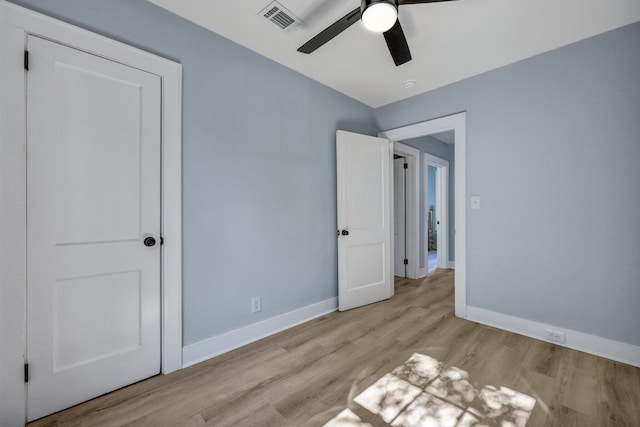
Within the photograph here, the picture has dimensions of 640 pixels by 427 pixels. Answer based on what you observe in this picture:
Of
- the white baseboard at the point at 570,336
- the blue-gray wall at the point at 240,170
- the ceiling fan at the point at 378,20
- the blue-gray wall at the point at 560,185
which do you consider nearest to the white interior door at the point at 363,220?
the blue-gray wall at the point at 240,170

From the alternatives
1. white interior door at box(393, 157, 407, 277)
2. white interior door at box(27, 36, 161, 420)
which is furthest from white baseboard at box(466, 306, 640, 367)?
white interior door at box(27, 36, 161, 420)

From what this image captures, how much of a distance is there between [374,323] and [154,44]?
3.01 metres

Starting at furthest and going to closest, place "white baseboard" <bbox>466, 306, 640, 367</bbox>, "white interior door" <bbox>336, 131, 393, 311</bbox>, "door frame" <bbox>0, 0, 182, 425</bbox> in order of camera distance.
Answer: "white interior door" <bbox>336, 131, 393, 311</bbox>, "white baseboard" <bbox>466, 306, 640, 367</bbox>, "door frame" <bbox>0, 0, 182, 425</bbox>

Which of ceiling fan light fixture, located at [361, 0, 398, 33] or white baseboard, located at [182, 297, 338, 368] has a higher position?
ceiling fan light fixture, located at [361, 0, 398, 33]

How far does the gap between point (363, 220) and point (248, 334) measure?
178 centimetres

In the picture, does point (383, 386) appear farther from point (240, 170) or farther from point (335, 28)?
point (335, 28)

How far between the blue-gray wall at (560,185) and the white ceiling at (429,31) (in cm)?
22

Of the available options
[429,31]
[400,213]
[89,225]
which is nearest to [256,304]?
[89,225]

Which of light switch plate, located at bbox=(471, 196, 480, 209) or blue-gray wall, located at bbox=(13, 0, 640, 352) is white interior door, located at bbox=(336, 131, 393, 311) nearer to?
blue-gray wall, located at bbox=(13, 0, 640, 352)

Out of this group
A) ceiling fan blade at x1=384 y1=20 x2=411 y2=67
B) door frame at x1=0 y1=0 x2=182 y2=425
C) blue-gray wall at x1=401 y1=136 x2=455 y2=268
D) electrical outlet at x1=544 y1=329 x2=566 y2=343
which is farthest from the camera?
blue-gray wall at x1=401 y1=136 x2=455 y2=268

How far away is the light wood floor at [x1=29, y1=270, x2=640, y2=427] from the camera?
1.47m

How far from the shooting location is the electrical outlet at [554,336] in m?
2.28

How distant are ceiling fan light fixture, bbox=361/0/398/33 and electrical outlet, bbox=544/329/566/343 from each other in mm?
2786

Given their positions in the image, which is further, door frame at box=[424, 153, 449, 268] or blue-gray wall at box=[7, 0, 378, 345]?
door frame at box=[424, 153, 449, 268]
